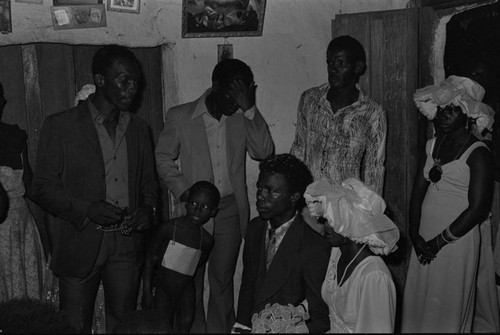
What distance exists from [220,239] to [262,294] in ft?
3.32

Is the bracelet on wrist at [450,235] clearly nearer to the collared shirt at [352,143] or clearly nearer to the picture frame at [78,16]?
the collared shirt at [352,143]

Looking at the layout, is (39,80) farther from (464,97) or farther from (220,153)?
(464,97)

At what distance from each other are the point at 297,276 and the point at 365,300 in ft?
2.21

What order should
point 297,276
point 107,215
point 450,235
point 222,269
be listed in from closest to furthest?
point 297,276 < point 107,215 < point 450,235 < point 222,269

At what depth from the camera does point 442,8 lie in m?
5.27

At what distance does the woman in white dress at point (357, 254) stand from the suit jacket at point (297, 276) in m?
0.22

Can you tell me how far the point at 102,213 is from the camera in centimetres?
403

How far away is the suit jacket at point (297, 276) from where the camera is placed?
373 cm

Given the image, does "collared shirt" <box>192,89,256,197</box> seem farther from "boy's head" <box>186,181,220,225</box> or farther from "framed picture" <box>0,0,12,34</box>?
"framed picture" <box>0,0,12,34</box>

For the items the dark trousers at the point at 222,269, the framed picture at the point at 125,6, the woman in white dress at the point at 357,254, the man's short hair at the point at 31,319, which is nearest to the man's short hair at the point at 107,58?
the framed picture at the point at 125,6

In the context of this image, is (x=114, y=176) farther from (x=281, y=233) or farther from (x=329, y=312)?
(x=329, y=312)

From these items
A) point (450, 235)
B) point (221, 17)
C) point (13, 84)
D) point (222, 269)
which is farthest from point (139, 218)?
point (450, 235)

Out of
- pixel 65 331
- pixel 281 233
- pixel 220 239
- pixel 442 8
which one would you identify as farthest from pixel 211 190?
pixel 442 8

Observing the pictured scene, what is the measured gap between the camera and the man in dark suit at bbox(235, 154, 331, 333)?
3.77 metres
